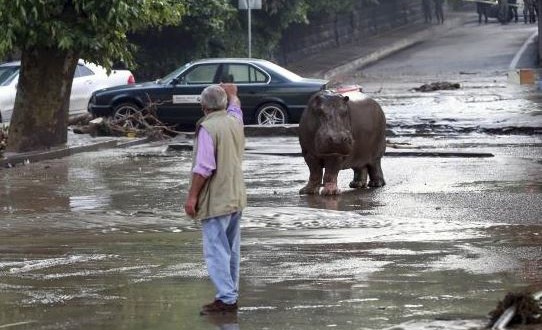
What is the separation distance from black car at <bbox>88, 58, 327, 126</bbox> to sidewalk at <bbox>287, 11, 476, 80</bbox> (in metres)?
16.0

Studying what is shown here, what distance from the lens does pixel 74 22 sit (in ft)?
64.1

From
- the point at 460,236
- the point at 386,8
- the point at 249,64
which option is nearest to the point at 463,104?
the point at 249,64

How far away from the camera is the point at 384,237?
38.0 ft

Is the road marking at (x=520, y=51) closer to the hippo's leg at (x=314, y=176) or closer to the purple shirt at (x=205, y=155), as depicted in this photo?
the hippo's leg at (x=314, y=176)

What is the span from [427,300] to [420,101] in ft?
72.5

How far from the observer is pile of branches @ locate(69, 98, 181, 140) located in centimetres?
2355

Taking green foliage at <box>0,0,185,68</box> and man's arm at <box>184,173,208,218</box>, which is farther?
green foliage at <box>0,0,185,68</box>

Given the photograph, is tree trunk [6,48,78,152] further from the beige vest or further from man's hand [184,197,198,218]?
man's hand [184,197,198,218]

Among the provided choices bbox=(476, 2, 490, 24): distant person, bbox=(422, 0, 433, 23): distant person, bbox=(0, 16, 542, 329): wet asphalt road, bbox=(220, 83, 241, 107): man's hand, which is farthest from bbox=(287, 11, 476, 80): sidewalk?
bbox=(220, 83, 241, 107): man's hand

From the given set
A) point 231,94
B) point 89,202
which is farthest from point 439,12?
point 231,94

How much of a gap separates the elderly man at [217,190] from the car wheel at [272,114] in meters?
16.4

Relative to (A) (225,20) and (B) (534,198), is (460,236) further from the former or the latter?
(A) (225,20)

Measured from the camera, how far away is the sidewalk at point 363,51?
1718 inches

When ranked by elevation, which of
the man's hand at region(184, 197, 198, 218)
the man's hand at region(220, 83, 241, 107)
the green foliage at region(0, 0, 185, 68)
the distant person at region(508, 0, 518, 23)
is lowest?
the man's hand at region(184, 197, 198, 218)
